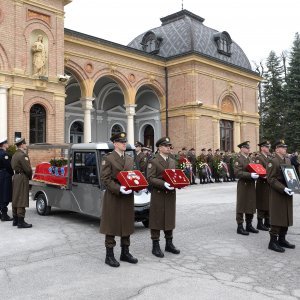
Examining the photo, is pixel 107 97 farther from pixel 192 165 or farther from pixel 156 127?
pixel 192 165

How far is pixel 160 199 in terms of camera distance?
617cm

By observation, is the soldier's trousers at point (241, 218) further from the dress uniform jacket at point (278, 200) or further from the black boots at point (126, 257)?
the black boots at point (126, 257)

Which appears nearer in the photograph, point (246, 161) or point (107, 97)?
point (246, 161)

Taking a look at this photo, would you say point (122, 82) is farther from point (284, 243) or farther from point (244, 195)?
point (284, 243)

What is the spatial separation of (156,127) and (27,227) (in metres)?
20.8

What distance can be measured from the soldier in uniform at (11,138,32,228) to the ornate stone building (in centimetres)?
900

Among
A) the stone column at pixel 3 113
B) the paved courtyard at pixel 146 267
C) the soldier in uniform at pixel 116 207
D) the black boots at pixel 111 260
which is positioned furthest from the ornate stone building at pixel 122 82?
the black boots at pixel 111 260

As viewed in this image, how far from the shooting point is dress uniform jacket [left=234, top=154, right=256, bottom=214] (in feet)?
25.5

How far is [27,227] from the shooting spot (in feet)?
27.2

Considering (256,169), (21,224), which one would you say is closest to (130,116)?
(21,224)

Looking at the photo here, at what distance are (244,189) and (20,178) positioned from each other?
4.99m

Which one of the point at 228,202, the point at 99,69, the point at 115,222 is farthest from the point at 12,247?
the point at 99,69

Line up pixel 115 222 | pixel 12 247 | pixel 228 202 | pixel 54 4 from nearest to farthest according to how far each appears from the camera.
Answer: pixel 115 222 < pixel 12 247 < pixel 228 202 < pixel 54 4

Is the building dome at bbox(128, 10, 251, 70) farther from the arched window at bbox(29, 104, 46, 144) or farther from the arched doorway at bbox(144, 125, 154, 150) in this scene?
the arched window at bbox(29, 104, 46, 144)
